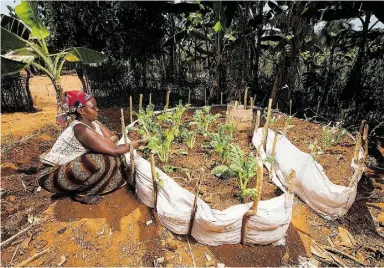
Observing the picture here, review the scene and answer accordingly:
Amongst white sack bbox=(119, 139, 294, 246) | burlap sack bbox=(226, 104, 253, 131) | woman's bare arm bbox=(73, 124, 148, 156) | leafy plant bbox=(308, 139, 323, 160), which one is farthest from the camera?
burlap sack bbox=(226, 104, 253, 131)

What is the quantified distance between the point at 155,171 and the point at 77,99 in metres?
1.10

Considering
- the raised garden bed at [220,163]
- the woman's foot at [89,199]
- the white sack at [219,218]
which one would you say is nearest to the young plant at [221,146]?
the raised garden bed at [220,163]

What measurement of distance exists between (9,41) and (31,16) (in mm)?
495

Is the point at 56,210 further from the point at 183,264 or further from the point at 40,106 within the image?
the point at 40,106

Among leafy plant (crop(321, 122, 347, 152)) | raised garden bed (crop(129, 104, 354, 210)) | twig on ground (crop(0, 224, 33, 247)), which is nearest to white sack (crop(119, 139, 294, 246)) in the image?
raised garden bed (crop(129, 104, 354, 210))

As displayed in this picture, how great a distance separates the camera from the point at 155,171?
2.66m

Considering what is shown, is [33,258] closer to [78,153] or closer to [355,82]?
[78,153]

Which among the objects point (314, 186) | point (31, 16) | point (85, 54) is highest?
point (31, 16)

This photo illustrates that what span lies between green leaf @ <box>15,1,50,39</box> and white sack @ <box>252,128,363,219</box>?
3.86 meters

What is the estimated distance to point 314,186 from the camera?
3.03 meters

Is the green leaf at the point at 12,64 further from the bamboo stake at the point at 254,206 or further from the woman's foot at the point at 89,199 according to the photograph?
the bamboo stake at the point at 254,206

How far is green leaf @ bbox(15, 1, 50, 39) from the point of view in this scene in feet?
11.5

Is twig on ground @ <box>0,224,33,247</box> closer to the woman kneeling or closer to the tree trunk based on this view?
the woman kneeling

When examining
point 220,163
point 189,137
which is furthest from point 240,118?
point 220,163
